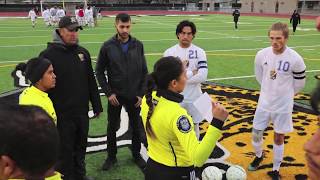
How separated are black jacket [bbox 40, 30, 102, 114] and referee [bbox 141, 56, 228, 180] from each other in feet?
5.89

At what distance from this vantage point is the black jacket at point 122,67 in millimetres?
5859

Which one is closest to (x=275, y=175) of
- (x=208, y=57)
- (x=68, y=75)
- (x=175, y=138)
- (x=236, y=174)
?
(x=236, y=174)

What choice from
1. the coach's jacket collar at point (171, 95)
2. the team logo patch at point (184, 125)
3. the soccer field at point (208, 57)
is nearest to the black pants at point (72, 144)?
the soccer field at point (208, 57)

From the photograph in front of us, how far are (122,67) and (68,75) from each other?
103 cm

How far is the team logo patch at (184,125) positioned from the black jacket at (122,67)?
2.79 meters

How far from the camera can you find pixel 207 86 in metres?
11.5

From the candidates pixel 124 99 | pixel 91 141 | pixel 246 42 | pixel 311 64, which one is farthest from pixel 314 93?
pixel 246 42

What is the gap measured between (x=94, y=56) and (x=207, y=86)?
7.35m

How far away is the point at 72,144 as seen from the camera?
5.29 metres

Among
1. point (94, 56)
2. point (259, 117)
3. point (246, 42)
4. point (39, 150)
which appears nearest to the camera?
point (39, 150)

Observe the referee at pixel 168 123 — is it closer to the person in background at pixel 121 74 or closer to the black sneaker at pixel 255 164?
the person in background at pixel 121 74

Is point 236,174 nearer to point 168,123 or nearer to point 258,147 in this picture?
point 258,147

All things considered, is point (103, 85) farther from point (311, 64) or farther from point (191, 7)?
point (191, 7)

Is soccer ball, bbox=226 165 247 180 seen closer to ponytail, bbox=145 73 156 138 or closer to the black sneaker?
the black sneaker
